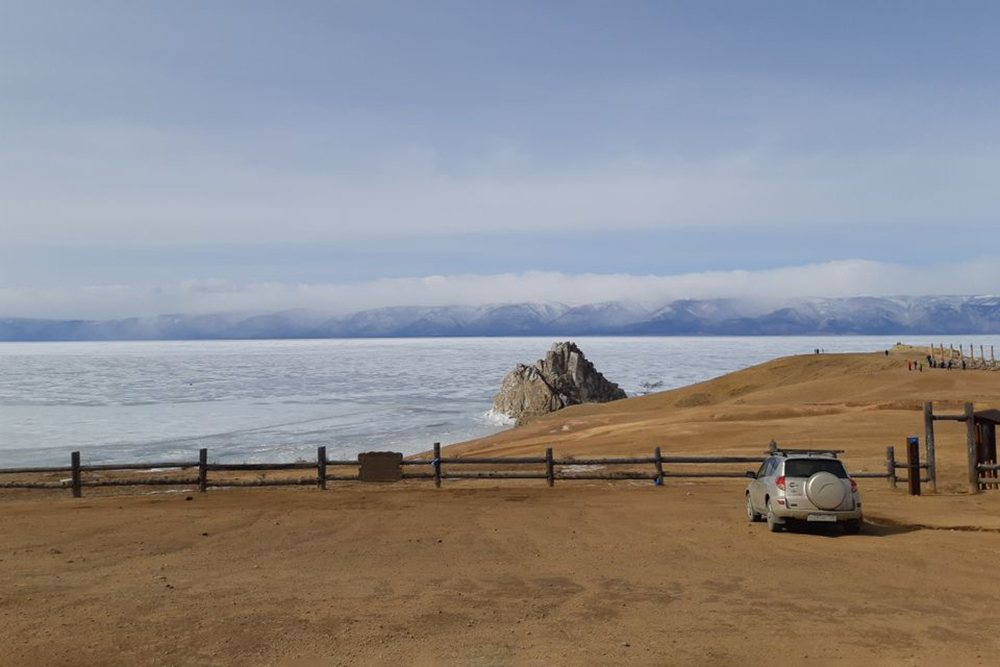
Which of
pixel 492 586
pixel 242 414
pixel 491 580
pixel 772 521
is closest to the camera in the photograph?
pixel 492 586

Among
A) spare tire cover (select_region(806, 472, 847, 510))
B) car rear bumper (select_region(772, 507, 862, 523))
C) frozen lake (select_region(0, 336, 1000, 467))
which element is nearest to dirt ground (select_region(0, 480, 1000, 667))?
car rear bumper (select_region(772, 507, 862, 523))

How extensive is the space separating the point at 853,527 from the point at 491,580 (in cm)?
797

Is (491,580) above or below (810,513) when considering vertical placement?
below

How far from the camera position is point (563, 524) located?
18266mm

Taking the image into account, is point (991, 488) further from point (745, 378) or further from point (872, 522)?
point (745, 378)

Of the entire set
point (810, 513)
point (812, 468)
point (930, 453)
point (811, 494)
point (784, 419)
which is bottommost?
point (784, 419)

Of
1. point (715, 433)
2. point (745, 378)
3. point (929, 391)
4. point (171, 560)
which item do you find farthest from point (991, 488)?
point (745, 378)

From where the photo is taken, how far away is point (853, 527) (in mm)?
16906

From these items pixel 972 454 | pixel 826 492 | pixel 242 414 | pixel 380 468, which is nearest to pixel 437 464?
pixel 380 468

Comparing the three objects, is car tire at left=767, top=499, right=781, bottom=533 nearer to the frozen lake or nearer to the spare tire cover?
the spare tire cover

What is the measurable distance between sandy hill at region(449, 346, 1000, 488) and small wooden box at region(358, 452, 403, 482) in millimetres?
12209

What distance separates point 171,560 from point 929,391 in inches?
1669

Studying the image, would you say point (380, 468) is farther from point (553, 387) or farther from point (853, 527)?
point (553, 387)

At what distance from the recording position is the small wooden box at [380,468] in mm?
24766
